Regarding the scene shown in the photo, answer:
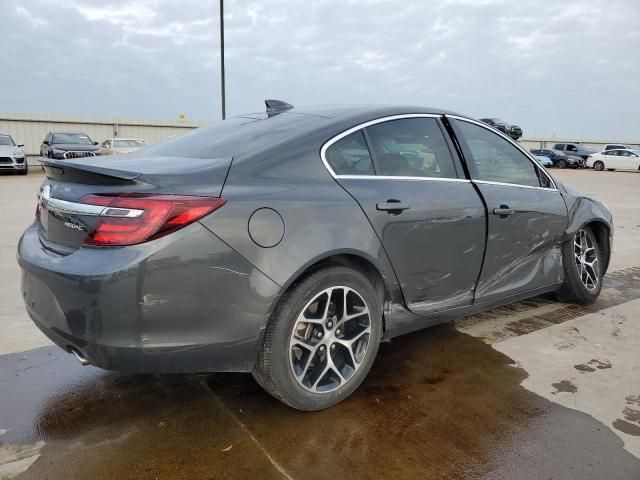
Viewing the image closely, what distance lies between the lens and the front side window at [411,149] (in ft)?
9.55

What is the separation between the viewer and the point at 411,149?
3.06 meters

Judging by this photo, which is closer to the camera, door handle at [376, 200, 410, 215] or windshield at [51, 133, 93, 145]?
Answer: door handle at [376, 200, 410, 215]

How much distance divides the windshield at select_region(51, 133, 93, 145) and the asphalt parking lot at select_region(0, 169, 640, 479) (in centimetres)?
1813

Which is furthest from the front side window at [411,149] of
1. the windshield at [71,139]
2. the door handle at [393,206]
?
the windshield at [71,139]

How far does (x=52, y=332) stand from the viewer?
236 centimetres

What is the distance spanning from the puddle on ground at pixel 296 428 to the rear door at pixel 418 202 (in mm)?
558

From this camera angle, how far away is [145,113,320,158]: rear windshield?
2658mm

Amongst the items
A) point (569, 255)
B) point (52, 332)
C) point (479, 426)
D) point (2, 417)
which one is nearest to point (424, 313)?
point (479, 426)

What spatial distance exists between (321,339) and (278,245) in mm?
578

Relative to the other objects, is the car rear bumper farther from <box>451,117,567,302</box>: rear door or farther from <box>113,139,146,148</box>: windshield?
<box>113,139,146,148</box>: windshield

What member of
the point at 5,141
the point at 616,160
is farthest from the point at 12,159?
the point at 616,160

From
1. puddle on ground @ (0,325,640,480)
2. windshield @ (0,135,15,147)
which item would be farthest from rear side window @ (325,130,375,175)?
windshield @ (0,135,15,147)

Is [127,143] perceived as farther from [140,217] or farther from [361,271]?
[140,217]

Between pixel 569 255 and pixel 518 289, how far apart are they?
0.72 metres
